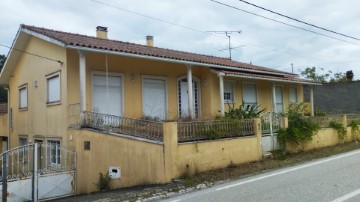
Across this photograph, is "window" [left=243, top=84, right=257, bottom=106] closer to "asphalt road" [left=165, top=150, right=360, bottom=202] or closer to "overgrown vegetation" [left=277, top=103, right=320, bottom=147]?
"overgrown vegetation" [left=277, top=103, right=320, bottom=147]

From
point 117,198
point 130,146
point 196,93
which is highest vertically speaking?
point 196,93

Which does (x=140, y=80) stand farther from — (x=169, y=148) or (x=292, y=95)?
(x=292, y=95)

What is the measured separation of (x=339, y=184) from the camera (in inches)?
312

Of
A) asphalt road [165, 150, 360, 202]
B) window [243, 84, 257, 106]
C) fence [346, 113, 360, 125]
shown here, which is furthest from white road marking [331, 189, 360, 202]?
fence [346, 113, 360, 125]

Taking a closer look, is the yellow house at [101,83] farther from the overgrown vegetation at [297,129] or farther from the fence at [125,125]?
the overgrown vegetation at [297,129]

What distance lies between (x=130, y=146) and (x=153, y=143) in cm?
90

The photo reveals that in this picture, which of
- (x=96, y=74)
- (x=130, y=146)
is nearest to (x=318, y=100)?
(x=96, y=74)

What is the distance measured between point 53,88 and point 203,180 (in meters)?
7.80

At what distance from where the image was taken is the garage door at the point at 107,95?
45.3 feet

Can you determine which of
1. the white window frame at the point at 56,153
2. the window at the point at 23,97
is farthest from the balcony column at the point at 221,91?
the window at the point at 23,97

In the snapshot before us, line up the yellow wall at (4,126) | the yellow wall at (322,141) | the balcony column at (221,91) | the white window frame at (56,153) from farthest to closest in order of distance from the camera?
the yellow wall at (4,126) < the balcony column at (221,91) < the yellow wall at (322,141) < the white window frame at (56,153)

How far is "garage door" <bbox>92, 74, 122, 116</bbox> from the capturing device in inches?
543

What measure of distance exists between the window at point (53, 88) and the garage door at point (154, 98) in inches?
136

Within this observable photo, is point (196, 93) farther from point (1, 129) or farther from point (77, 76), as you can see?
point (1, 129)
